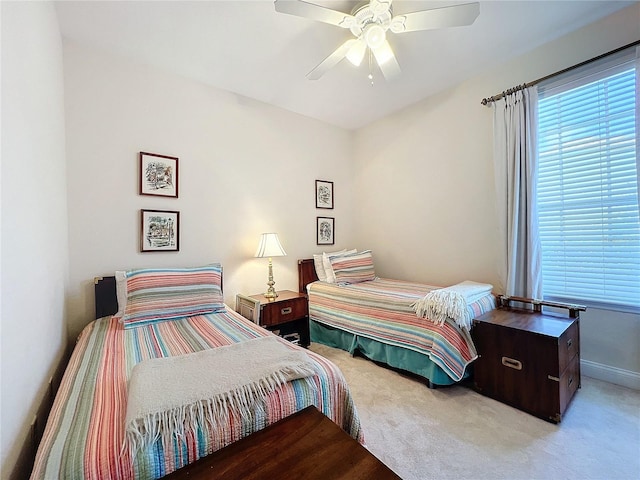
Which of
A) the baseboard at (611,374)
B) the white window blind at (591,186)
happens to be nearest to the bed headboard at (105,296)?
the white window blind at (591,186)

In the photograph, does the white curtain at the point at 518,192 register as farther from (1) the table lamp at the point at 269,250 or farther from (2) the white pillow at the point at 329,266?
(1) the table lamp at the point at 269,250

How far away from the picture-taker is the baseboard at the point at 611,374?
1.93 m

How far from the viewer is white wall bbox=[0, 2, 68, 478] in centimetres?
87

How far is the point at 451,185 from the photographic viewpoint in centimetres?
288

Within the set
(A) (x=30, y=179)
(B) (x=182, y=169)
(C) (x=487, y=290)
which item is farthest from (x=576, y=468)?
(B) (x=182, y=169)

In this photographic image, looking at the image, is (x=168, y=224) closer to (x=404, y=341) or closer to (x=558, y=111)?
(x=404, y=341)

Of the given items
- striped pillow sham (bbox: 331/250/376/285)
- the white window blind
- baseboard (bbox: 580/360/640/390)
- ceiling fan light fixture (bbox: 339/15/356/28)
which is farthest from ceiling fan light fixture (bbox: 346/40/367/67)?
baseboard (bbox: 580/360/640/390)

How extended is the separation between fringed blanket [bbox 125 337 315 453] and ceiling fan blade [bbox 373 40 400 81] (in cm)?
199

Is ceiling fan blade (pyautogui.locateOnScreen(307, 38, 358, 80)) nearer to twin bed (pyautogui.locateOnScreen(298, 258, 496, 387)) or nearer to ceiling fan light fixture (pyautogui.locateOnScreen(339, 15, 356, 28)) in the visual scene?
ceiling fan light fixture (pyautogui.locateOnScreen(339, 15, 356, 28))

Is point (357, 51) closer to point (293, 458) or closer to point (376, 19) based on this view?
point (376, 19)

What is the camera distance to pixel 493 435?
154 cm

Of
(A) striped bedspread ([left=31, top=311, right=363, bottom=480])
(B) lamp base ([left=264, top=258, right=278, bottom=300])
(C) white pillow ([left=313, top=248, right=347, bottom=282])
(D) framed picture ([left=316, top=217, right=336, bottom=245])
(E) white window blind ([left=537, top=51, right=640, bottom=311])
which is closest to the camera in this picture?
(A) striped bedspread ([left=31, top=311, right=363, bottom=480])

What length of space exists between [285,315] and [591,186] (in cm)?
273

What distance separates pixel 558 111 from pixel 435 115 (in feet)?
3.49
